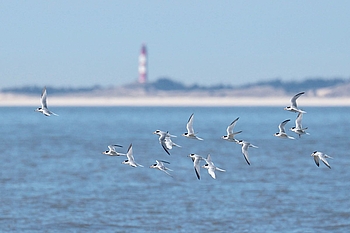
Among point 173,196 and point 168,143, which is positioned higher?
point 173,196

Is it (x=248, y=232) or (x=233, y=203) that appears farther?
(x=233, y=203)

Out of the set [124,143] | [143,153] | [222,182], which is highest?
[124,143]

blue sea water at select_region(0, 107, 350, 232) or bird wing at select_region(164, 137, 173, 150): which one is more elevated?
blue sea water at select_region(0, 107, 350, 232)

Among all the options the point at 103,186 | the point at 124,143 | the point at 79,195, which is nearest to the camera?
the point at 79,195

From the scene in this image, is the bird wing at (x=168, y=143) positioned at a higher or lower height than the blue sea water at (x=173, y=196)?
lower

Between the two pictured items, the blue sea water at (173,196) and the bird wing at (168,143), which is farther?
the blue sea water at (173,196)

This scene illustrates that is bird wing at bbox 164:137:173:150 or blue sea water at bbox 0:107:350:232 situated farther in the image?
blue sea water at bbox 0:107:350:232

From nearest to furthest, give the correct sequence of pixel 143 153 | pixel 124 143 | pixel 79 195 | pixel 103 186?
pixel 79 195, pixel 103 186, pixel 143 153, pixel 124 143

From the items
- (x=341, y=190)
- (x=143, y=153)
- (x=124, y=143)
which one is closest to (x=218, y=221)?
(x=341, y=190)

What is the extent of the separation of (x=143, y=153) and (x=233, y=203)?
97.6 feet

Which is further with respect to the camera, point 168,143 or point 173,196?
point 173,196

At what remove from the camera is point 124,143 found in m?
87.2

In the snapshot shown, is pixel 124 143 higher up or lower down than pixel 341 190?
higher up

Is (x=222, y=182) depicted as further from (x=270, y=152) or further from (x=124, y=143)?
(x=124, y=143)
